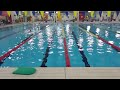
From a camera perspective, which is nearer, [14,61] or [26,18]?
[14,61]

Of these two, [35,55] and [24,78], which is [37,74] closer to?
[24,78]

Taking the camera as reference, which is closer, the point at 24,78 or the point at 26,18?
the point at 24,78

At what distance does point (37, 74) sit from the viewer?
7.07 feet
